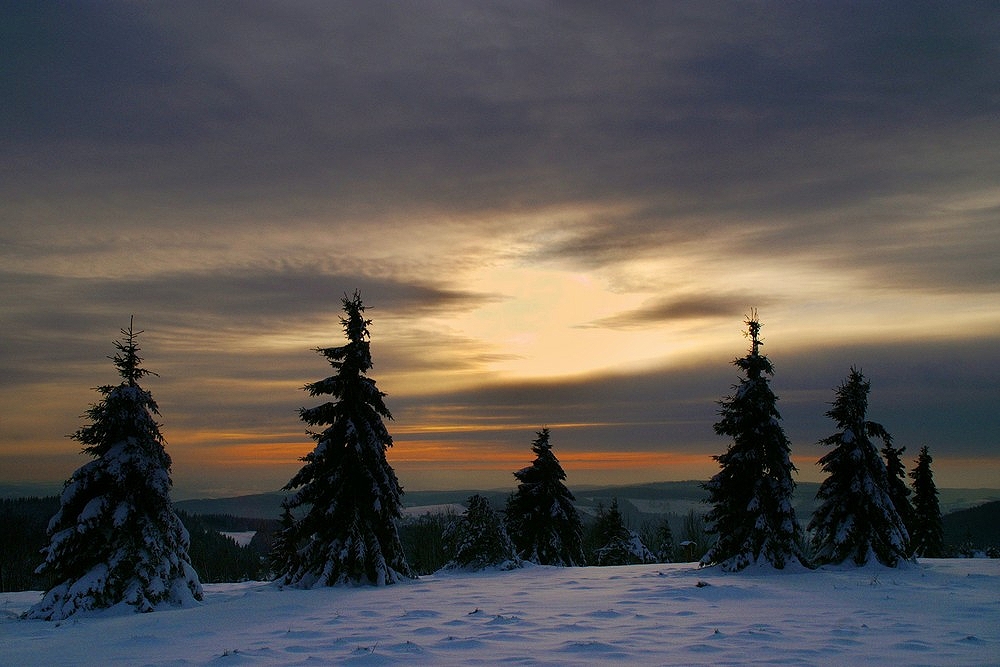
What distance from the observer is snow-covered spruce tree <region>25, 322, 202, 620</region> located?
1861 cm

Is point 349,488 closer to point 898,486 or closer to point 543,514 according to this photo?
point 543,514

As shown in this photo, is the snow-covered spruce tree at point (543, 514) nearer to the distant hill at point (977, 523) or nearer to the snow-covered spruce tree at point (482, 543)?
the snow-covered spruce tree at point (482, 543)

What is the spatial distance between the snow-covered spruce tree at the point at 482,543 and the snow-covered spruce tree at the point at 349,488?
4.95 m

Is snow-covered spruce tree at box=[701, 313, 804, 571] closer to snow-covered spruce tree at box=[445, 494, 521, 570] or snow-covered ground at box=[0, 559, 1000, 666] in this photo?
snow-covered ground at box=[0, 559, 1000, 666]

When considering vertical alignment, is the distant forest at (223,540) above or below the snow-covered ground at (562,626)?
below

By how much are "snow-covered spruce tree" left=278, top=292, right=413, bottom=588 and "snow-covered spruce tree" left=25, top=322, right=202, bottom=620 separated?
446 centimetres

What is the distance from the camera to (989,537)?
143375 mm

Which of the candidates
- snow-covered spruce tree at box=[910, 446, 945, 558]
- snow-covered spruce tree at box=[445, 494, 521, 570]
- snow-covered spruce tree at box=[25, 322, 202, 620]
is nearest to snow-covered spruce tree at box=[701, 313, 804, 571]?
snow-covered spruce tree at box=[445, 494, 521, 570]

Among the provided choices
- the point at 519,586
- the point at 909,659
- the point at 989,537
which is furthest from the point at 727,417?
the point at 989,537

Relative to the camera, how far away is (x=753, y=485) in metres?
25.8

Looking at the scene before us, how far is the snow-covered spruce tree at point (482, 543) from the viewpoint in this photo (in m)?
29.1

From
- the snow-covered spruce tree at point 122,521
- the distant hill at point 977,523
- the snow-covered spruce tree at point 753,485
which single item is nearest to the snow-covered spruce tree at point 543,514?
the snow-covered spruce tree at point 753,485

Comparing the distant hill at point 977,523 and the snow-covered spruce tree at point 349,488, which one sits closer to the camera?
the snow-covered spruce tree at point 349,488

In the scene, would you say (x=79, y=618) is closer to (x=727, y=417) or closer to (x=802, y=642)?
(x=802, y=642)
